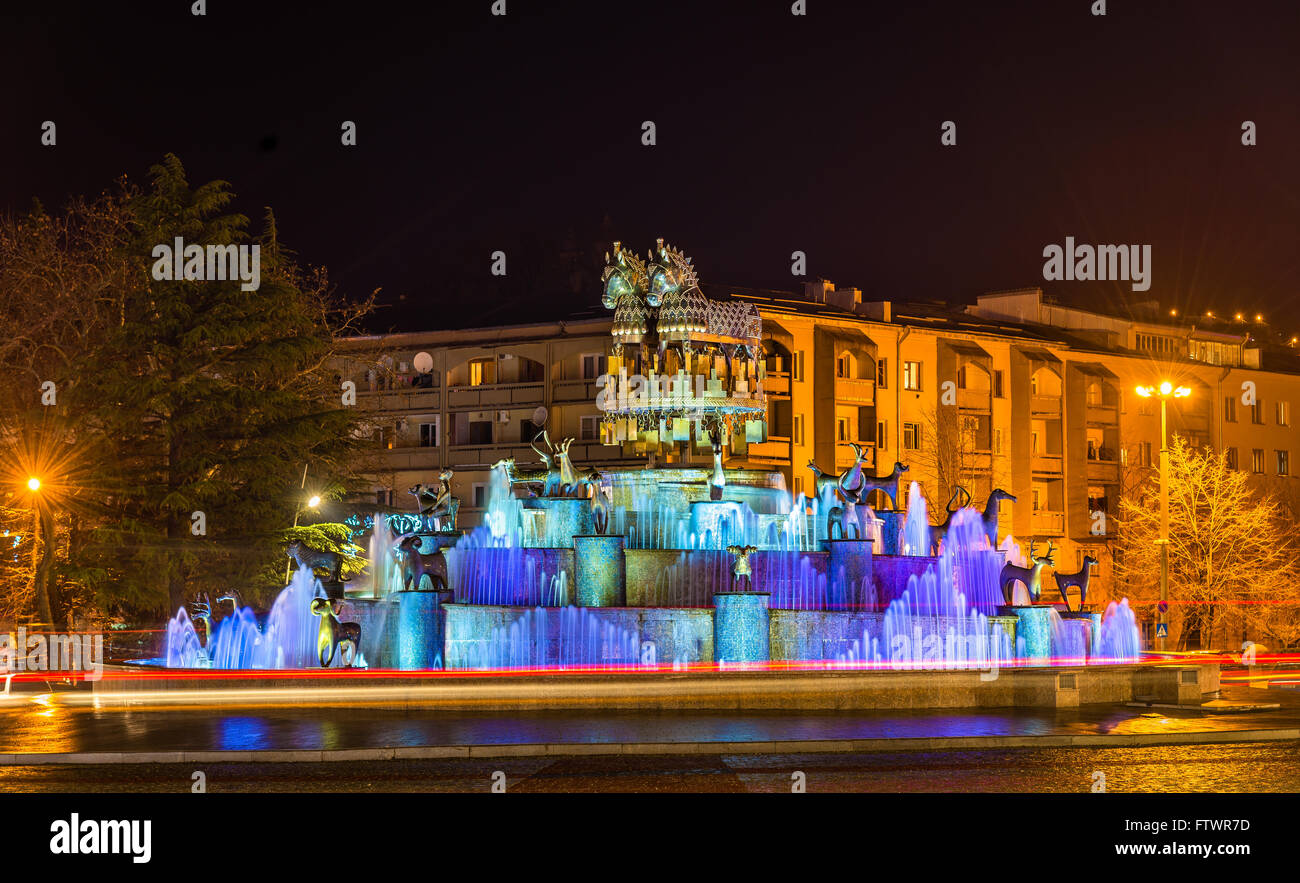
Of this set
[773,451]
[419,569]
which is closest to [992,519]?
[419,569]

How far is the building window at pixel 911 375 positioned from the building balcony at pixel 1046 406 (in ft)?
23.2

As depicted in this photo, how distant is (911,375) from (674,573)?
47430 mm

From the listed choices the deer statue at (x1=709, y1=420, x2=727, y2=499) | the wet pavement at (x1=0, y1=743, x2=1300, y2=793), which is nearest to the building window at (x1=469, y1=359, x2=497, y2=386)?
the deer statue at (x1=709, y1=420, x2=727, y2=499)

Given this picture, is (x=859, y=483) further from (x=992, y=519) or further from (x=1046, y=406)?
(x=1046, y=406)

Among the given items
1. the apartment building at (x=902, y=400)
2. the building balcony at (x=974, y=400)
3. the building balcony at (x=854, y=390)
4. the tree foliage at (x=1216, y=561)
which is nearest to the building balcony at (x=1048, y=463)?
the apartment building at (x=902, y=400)

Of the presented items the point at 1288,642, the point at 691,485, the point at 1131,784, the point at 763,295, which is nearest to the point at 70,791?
the point at 1131,784

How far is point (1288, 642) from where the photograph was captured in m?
54.2

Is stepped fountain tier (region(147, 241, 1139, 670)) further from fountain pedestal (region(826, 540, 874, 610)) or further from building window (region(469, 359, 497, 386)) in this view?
building window (region(469, 359, 497, 386))

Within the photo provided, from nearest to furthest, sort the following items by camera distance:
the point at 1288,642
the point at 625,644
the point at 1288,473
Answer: the point at 625,644 < the point at 1288,642 < the point at 1288,473

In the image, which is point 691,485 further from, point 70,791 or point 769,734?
point 70,791

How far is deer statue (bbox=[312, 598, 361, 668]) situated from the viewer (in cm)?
2645

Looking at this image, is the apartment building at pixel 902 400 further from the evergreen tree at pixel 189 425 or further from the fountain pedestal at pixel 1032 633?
the fountain pedestal at pixel 1032 633

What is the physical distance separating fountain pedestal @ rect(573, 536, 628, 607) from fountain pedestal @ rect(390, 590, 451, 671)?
221 centimetres

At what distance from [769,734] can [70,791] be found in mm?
7907
